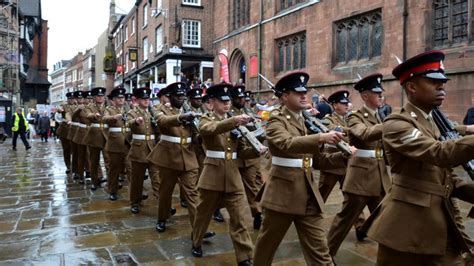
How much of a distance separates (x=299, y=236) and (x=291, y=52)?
17383mm

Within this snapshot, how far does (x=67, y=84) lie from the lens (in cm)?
12331

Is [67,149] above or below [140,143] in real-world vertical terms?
below

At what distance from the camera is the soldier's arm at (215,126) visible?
193 inches

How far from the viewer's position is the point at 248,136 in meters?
5.20

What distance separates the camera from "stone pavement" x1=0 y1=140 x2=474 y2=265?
5406mm

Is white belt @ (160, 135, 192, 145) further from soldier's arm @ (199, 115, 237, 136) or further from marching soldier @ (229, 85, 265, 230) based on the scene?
soldier's arm @ (199, 115, 237, 136)

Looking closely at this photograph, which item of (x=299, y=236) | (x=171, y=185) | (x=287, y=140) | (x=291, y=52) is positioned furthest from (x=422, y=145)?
(x=291, y=52)

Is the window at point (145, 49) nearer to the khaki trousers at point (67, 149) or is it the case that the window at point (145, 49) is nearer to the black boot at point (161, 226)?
the khaki trousers at point (67, 149)

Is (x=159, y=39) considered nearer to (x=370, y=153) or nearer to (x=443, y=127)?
(x=370, y=153)

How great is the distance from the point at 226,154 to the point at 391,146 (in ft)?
8.58

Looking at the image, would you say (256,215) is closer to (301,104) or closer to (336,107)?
(336,107)

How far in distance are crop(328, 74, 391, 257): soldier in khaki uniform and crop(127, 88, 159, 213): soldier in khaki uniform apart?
11.8 feet

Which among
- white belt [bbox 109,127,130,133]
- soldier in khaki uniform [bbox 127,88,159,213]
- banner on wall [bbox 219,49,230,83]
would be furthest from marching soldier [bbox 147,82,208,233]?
banner on wall [bbox 219,49,230,83]

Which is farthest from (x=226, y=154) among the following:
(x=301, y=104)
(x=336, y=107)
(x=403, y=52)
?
(x=403, y=52)
